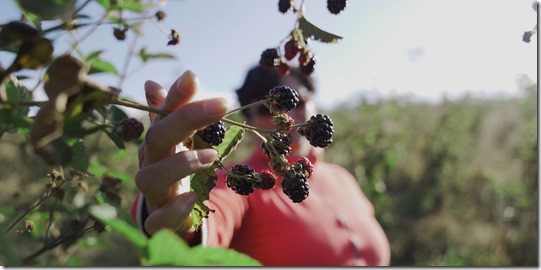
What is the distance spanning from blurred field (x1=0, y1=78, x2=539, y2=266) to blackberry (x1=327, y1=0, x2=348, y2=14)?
10.7ft

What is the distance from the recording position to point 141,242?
34 cm

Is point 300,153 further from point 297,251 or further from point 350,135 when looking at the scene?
point 350,135

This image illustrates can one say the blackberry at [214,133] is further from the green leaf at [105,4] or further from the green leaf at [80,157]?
the green leaf at [105,4]

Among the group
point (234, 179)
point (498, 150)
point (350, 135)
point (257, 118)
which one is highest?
point (234, 179)

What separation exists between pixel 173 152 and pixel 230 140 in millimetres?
53

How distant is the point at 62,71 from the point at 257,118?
1.24 metres

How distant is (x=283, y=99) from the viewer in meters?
0.50

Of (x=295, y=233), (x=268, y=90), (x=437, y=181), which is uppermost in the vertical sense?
(x=268, y=90)

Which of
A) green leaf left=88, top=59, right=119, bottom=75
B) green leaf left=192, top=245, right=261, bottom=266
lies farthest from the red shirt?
green leaf left=192, top=245, right=261, bottom=266

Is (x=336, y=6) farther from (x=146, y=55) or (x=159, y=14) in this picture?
(x=146, y=55)

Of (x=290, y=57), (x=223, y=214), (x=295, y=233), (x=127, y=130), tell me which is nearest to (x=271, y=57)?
(x=290, y=57)

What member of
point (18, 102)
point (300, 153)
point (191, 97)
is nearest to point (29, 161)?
point (18, 102)

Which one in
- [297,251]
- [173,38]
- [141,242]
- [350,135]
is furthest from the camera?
[350,135]

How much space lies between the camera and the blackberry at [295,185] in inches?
19.4
